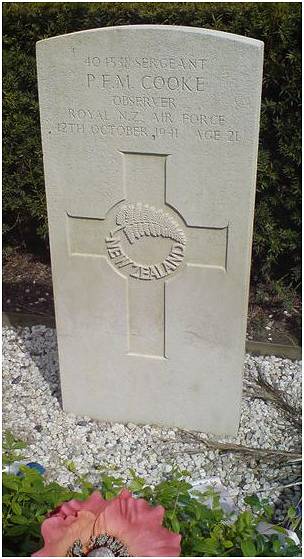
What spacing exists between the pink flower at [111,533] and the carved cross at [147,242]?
169 centimetres

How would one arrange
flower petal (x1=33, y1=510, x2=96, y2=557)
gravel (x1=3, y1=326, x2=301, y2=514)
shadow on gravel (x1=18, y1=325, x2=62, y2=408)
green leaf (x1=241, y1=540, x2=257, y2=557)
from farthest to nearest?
shadow on gravel (x1=18, y1=325, x2=62, y2=408) → gravel (x1=3, y1=326, x2=301, y2=514) → green leaf (x1=241, y1=540, x2=257, y2=557) → flower petal (x1=33, y1=510, x2=96, y2=557)

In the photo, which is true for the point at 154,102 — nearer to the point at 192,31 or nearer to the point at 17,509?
the point at 192,31

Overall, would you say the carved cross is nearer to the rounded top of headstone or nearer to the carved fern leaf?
the carved fern leaf

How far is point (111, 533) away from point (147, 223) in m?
1.77

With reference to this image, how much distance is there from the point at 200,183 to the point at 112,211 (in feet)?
1.36

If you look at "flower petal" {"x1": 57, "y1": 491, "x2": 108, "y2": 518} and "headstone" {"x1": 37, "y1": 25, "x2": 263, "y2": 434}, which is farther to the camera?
"headstone" {"x1": 37, "y1": 25, "x2": 263, "y2": 434}

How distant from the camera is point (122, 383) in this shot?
2.99 meters

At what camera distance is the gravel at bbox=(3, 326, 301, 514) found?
2.72 metres

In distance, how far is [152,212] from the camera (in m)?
2.58

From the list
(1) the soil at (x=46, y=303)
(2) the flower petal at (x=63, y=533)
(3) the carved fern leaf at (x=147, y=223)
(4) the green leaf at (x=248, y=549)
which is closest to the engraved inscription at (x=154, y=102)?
(3) the carved fern leaf at (x=147, y=223)

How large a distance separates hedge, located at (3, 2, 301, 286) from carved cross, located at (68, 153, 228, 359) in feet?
5.06

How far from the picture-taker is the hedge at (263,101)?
377 cm

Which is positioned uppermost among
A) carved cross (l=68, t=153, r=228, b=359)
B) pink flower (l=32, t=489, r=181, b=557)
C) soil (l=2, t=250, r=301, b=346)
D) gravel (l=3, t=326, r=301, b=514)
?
carved cross (l=68, t=153, r=228, b=359)

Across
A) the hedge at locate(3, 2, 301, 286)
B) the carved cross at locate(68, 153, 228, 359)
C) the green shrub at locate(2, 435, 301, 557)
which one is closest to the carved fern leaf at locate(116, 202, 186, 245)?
the carved cross at locate(68, 153, 228, 359)
